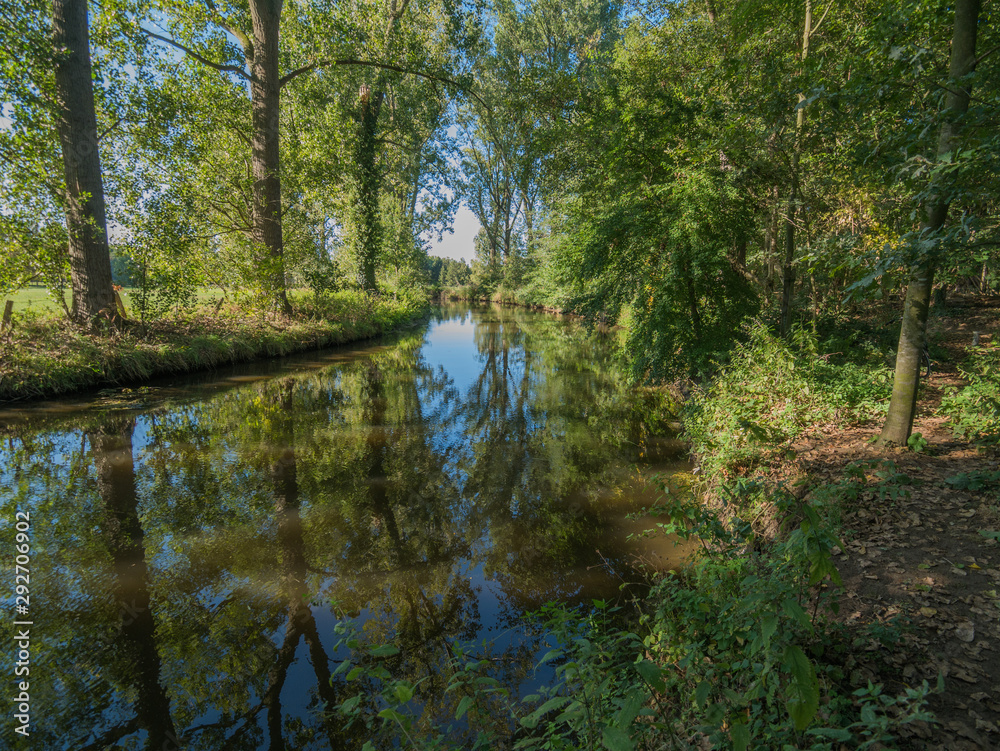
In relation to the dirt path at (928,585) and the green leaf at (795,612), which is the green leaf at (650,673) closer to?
the green leaf at (795,612)

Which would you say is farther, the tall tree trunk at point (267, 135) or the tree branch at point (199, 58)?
the tall tree trunk at point (267, 135)

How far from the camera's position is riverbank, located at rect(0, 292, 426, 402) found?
8125 millimetres

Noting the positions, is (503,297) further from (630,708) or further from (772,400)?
(630,708)

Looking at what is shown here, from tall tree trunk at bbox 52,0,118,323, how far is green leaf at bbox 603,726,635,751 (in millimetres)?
12007

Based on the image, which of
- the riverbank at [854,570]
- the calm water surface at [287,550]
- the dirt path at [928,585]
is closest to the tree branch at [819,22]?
the riverbank at [854,570]

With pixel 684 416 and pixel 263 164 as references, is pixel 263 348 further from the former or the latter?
pixel 684 416

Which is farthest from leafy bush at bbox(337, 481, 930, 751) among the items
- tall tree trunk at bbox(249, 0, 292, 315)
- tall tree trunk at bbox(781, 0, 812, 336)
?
tall tree trunk at bbox(249, 0, 292, 315)

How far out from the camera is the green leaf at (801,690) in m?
1.48

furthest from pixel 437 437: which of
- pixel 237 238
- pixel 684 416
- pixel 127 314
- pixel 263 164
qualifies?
pixel 263 164

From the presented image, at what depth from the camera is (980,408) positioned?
4.38 meters

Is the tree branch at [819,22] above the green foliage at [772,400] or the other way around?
above

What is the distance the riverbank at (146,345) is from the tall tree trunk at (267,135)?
1.52m

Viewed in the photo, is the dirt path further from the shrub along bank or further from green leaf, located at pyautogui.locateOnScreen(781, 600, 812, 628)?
green leaf, located at pyautogui.locateOnScreen(781, 600, 812, 628)

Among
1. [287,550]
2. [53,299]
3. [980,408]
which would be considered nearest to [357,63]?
[53,299]
